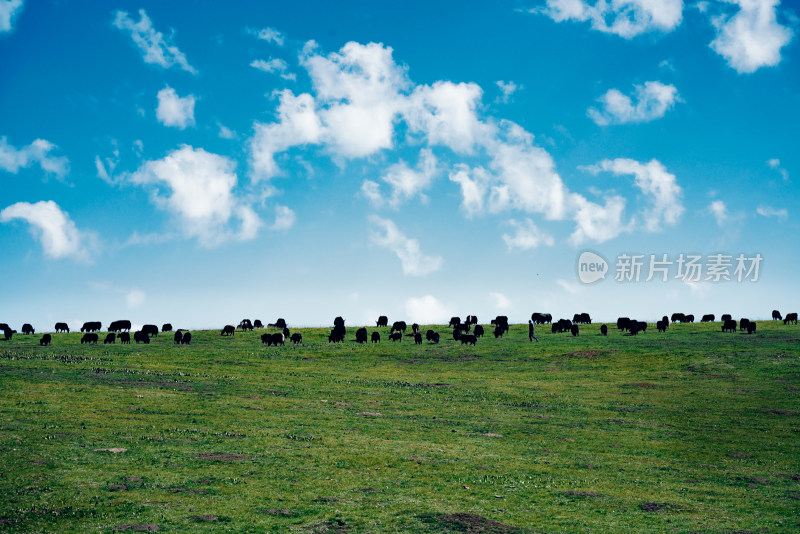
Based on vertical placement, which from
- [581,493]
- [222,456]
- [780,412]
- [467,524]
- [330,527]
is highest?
[222,456]

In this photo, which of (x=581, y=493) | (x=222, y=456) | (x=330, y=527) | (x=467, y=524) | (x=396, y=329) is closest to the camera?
(x=330, y=527)

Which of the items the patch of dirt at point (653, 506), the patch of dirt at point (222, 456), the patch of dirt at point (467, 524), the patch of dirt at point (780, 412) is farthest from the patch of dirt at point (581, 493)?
the patch of dirt at point (780, 412)

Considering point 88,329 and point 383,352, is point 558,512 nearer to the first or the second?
point 383,352

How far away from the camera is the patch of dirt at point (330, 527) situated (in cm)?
1708

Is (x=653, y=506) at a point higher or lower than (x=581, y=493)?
lower

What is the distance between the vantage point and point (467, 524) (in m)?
18.1

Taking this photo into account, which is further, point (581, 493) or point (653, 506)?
point (581, 493)

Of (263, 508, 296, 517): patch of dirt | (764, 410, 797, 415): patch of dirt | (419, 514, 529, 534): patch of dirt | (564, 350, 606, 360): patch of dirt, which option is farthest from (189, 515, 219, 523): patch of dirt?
(564, 350, 606, 360): patch of dirt

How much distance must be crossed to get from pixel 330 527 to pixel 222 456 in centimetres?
928

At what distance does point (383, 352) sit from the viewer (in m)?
72.6

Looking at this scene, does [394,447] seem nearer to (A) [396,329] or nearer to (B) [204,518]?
(B) [204,518]

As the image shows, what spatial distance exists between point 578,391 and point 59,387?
36889mm

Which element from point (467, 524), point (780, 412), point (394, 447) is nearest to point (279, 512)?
point (467, 524)

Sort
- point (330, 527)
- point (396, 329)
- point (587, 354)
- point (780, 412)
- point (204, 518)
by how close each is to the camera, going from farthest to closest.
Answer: point (396, 329) → point (587, 354) → point (780, 412) → point (204, 518) → point (330, 527)
